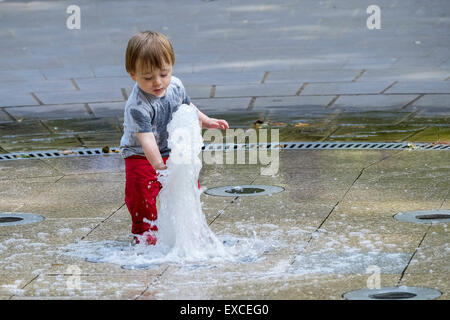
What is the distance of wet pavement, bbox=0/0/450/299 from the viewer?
4855 mm

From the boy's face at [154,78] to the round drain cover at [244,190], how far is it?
1870 mm

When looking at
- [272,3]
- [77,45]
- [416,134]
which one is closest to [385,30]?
[272,3]

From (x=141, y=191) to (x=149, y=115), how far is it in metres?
0.51

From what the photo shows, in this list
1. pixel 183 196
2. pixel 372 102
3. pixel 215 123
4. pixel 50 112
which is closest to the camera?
pixel 183 196

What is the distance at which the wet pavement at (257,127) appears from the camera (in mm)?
4855

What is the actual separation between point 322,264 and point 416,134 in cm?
450

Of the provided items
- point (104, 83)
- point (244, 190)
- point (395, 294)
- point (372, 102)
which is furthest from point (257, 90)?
point (395, 294)

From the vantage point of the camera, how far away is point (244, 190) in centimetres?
705

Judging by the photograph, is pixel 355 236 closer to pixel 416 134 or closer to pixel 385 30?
pixel 416 134

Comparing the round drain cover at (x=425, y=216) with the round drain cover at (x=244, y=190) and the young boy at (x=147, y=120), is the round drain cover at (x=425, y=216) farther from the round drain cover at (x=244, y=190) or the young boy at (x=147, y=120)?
the young boy at (x=147, y=120)

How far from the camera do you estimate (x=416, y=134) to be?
358 inches

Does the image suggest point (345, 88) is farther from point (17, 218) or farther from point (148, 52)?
point (148, 52)
